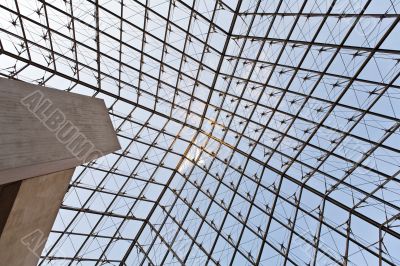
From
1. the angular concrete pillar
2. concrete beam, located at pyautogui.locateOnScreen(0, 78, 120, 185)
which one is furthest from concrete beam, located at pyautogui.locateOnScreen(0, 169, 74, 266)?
concrete beam, located at pyautogui.locateOnScreen(0, 78, 120, 185)

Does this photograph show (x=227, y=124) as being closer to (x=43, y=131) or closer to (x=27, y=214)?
(x=27, y=214)

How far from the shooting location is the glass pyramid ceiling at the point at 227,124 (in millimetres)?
20000

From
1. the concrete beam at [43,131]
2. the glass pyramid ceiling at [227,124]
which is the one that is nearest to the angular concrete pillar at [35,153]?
the concrete beam at [43,131]

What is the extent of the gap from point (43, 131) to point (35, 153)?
1485mm

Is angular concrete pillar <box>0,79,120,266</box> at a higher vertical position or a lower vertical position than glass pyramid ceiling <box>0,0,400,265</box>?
lower

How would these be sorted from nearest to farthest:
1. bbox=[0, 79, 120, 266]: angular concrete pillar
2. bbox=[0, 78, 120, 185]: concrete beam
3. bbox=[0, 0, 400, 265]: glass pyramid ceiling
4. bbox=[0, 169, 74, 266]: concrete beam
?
bbox=[0, 78, 120, 185]: concrete beam, bbox=[0, 79, 120, 266]: angular concrete pillar, bbox=[0, 169, 74, 266]: concrete beam, bbox=[0, 0, 400, 265]: glass pyramid ceiling

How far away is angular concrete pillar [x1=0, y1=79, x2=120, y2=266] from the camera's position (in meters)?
9.92

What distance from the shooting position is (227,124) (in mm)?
30281

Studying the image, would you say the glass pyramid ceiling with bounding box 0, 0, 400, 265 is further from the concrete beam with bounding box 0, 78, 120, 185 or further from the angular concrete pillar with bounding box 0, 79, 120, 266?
the angular concrete pillar with bounding box 0, 79, 120, 266

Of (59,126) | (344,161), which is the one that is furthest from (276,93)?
(59,126)

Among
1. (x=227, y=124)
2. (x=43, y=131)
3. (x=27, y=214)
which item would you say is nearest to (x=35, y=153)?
(x=43, y=131)

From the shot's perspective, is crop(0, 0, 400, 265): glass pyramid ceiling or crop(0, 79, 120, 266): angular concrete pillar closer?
crop(0, 79, 120, 266): angular concrete pillar

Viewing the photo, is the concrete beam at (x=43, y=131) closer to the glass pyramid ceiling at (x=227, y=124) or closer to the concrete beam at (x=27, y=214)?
the concrete beam at (x=27, y=214)

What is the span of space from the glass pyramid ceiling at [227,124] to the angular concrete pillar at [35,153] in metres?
9.59
